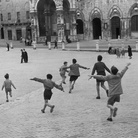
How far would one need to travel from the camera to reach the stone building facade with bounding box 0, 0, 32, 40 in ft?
187

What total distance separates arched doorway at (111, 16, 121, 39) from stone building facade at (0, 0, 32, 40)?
53.9 feet

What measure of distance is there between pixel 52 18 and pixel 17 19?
36.1ft

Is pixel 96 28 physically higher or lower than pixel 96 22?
lower

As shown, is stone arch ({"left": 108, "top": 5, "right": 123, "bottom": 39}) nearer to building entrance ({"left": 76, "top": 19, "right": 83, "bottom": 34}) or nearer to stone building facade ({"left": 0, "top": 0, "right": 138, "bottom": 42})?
stone building facade ({"left": 0, "top": 0, "right": 138, "bottom": 42})

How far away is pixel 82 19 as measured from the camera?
163 ft

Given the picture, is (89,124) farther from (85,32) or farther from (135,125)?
(85,32)

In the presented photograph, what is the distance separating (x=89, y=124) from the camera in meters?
8.76

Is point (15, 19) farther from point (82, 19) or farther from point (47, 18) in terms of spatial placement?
point (82, 19)

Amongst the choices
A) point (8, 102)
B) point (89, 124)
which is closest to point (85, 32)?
point (8, 102)

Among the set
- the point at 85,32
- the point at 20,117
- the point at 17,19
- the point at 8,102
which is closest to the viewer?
the point at 20,117

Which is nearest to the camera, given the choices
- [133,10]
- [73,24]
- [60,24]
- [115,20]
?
[133,10]

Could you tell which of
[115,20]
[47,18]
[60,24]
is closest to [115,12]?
[115,20]

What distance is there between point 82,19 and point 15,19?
15336 mm

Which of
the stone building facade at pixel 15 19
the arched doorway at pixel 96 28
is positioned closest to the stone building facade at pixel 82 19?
the arched doorway at pixel 96 28
